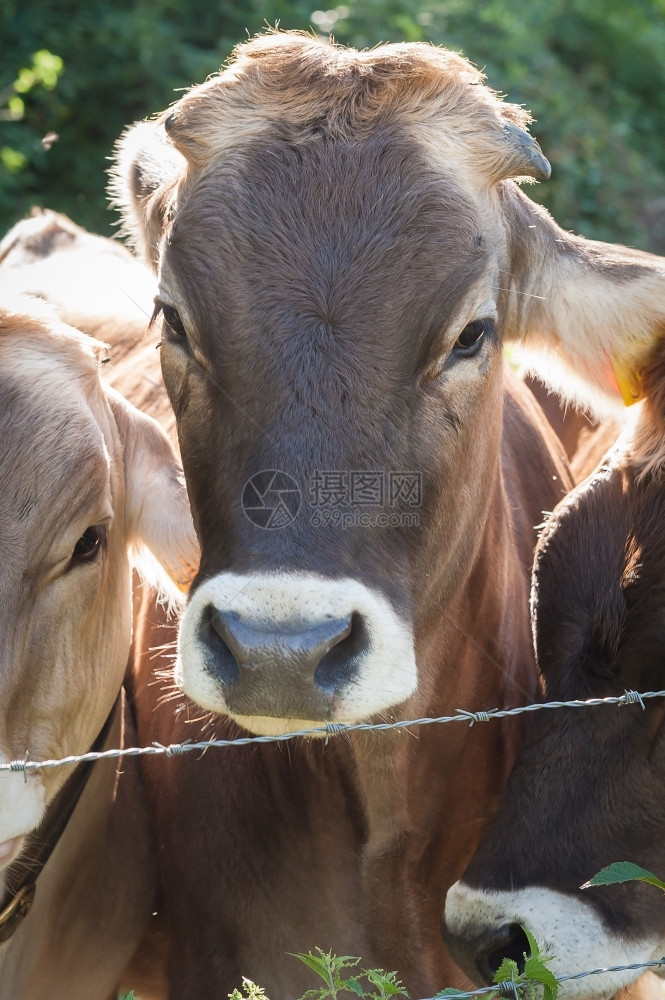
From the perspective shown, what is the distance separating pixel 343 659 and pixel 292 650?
0.13m

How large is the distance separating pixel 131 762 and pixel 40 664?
2.96ft

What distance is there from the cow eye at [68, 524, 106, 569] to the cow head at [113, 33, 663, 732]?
257 mm

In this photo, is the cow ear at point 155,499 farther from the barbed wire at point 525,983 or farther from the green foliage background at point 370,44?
the green foliage background at point 370,44

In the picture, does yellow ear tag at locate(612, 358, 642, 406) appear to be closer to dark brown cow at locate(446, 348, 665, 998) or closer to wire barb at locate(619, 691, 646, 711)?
dark brown cow at locate(446, 348, 665, 998)

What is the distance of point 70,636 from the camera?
3.13 metres

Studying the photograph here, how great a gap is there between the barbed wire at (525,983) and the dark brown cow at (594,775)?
2 cm

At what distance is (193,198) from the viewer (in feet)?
10.1

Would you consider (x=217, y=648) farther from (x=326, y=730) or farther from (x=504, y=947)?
(x=504, y=947)

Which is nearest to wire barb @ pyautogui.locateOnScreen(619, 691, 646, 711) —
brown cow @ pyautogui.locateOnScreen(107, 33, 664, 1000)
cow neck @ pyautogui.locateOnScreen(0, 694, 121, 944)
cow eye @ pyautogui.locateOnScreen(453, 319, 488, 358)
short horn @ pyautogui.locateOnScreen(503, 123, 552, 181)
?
brown cow @ pyautogui.locateOnScreen(107, 33, 664, 1000)

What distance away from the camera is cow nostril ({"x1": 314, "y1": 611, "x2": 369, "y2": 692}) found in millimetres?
2570

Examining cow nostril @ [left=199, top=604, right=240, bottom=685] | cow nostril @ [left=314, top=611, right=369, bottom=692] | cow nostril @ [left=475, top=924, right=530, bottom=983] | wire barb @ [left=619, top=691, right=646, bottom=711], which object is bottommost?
cow nostril @ [left=475, top=924, right=530, bottom=983]

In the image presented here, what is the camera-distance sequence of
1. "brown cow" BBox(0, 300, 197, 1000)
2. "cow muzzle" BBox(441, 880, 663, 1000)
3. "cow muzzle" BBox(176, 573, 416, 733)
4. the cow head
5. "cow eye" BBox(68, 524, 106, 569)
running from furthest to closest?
"cow eye" BBox(68, 524, 106, 569) → "brown cow" BBox(0, 300, 197, 1000) → "cow muzzle" BBox(441, 880, 663, 1000) → the cow head → "cow muzzle" BBox(176, 573, 416, 733)

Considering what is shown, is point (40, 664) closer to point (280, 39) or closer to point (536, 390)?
point (280, 39)

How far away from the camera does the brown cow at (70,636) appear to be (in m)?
2.98
